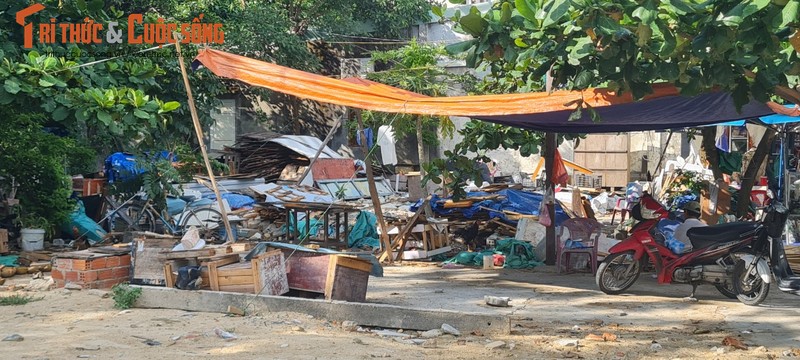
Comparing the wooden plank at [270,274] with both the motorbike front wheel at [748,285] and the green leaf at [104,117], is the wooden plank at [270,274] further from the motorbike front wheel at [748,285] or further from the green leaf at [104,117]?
the motorbike front wheel at [748,285]

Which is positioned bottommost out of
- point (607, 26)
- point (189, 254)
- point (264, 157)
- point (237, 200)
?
point (189, 254)

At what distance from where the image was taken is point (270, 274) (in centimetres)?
686

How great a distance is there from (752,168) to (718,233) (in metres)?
2.99

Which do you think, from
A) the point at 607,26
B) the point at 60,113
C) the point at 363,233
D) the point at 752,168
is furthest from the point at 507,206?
the point at 607,26

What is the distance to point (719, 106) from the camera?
26.0ft

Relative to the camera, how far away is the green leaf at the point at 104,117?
7.47 metres

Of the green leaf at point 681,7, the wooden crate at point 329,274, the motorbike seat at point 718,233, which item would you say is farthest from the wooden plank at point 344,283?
the green leaf at point 681,7

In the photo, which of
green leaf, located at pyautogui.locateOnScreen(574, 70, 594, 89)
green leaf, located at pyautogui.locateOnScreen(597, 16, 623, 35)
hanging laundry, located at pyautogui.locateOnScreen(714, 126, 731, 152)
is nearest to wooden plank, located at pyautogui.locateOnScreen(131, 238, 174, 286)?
green leaf, located at pyautogui.locateOnScreen(574, 70, 594, 89)

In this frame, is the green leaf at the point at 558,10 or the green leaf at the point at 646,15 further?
the green leaf at the point at 558,10

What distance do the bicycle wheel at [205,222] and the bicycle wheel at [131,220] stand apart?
52 centimetres

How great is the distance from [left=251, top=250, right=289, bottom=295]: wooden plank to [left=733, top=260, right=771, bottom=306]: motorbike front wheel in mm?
4192

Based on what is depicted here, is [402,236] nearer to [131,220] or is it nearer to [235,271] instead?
[235,271]

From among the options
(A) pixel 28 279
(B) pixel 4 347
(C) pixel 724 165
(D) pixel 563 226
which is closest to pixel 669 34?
(B) pixel 4 347

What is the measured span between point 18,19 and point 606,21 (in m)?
7.24
